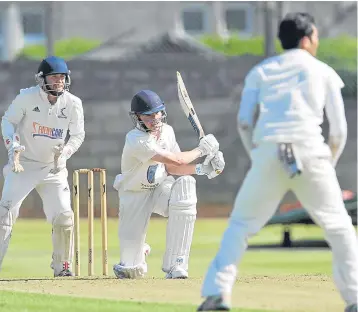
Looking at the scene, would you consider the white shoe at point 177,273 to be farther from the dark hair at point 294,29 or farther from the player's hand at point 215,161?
the dark hair at point 294,29

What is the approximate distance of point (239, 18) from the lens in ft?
121

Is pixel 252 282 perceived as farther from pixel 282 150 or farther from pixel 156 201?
pixel 282 150

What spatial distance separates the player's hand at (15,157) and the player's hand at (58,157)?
0.25 m

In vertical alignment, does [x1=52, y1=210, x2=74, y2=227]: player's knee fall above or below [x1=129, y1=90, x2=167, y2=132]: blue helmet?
below

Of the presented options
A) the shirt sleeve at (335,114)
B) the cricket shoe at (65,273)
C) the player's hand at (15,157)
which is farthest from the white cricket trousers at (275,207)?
the cricket shoe at (65,273)

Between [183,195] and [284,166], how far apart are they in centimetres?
268

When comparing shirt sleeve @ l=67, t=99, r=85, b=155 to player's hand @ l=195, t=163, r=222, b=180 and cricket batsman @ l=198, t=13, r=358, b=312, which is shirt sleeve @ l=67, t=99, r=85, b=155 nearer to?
player's hand @ l=195, t=163, r=222, b=180

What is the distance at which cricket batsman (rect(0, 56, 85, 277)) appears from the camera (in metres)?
10.4

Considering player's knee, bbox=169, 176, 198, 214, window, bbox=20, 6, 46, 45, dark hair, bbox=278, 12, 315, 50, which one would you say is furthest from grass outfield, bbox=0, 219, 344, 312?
window, bbox=20, 6, 46, 45

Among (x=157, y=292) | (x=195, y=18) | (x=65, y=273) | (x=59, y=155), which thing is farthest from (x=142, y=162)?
(x=195, y=18)

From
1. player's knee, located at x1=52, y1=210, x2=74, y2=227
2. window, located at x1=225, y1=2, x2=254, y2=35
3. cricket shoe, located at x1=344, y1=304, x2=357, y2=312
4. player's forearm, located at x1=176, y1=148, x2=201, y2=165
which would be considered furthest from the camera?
window, located at x1=225, y1=2, x2=254, y2=35

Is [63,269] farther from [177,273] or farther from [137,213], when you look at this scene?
[177,273]

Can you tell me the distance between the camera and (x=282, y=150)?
24.2ft

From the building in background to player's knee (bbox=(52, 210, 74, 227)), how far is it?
23.1 metres
